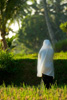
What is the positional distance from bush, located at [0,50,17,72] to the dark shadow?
5.6 inches

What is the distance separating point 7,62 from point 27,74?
1.38 metres

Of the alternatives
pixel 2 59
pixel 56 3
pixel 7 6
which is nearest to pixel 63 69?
pixel 2 59

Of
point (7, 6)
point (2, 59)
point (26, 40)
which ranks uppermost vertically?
point (7, 6)

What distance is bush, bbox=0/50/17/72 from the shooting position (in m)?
12.4

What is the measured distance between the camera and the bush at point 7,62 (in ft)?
40.7

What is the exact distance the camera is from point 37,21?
43844 mm

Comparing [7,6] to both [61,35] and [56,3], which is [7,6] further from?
[56,3]

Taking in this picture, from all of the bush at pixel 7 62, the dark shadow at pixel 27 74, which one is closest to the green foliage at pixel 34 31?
the dark shadow at pixel 27 74

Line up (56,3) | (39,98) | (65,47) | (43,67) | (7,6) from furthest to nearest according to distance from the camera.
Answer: (56,3), (65,47), (7,6), (43,67), (39,98)

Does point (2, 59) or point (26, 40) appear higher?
point (2, 59)

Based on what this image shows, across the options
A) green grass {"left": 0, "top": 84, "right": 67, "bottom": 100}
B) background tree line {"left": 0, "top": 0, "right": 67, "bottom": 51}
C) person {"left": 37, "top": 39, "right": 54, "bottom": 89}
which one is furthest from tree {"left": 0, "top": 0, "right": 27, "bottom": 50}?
background tree line {"left": 0, "top": 0, "right": 67, "bottom": 51}

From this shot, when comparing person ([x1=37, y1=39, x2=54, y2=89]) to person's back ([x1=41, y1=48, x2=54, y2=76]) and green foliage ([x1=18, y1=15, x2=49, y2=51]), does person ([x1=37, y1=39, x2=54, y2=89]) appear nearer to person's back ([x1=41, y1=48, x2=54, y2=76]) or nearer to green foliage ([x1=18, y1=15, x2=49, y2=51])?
person's back ([x1=41, y1=48, x2=54, y2=76])

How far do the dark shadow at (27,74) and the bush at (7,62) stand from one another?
0.14m

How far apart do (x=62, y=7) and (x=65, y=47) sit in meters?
28.1
